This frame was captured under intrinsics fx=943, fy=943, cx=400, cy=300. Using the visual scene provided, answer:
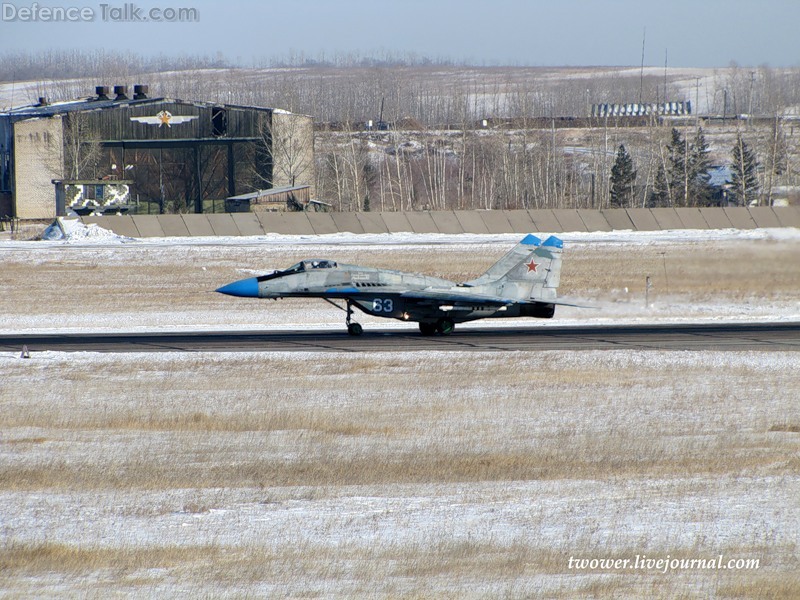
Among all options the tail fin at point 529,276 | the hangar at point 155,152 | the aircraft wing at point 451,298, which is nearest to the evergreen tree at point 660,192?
the hangar at point 155,152

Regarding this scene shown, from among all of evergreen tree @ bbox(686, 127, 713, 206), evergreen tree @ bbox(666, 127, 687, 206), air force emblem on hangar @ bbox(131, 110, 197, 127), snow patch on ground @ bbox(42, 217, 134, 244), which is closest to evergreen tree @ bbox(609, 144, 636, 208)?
evergreen tree @ bbox(666, 127, 687, 206)

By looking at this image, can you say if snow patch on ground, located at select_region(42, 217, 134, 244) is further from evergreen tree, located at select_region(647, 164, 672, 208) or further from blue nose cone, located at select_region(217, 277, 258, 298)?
evergreen tree, located at select_region(647, 164, 672, 208)

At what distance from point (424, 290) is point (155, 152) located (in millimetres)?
58272

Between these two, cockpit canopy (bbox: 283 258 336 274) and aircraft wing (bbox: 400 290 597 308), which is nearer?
aircraft wing (bbox: 400 290 597 308)

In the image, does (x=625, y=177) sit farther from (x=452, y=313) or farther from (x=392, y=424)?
(x=392, y=424)

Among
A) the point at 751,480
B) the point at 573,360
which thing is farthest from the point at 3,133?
the point at 751,480

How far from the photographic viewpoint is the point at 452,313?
103ft

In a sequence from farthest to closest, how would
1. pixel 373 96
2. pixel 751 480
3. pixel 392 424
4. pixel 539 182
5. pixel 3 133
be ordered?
pixel 373 96, pixel 539 182, pixel 3 133, pixel 392 424, pixel 751 480

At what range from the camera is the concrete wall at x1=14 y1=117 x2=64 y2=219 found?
263ft

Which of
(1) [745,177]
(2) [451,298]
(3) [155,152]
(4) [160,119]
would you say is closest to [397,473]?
(2) [451,298]

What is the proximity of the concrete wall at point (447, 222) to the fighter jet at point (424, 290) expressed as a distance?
2974cm

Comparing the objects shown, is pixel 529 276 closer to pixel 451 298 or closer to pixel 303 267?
pixel 451 298

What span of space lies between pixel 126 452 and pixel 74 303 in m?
26.3

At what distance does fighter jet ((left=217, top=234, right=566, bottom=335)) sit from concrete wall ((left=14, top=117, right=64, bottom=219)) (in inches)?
2192
